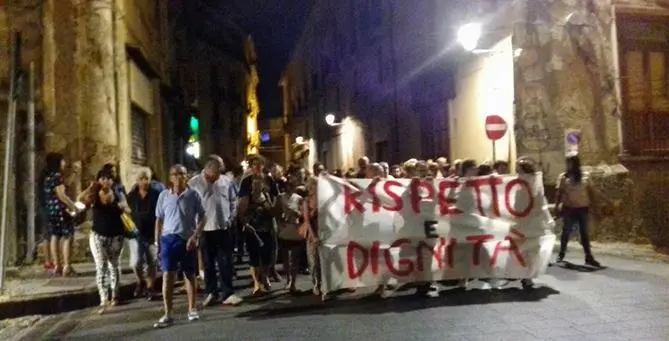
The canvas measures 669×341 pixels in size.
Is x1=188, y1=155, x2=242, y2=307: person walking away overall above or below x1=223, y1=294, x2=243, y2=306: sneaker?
above

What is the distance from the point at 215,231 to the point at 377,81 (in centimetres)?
1568

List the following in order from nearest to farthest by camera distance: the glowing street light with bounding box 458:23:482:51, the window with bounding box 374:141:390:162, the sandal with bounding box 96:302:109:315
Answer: the sandal with bounding box 96:302:109:315, the glowing street light with bounding box 458:23:482:51, the window with bounding box 374:141:390:162

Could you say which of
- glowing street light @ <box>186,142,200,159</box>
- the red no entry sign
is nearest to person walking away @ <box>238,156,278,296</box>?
the red no entry sign

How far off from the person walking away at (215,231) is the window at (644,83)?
9298 mm

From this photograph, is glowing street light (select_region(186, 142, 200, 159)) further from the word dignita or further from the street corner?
the word dignita

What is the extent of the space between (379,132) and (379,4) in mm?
4215

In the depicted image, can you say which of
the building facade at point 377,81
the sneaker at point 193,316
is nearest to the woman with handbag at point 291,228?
the sneaker at point 193,316

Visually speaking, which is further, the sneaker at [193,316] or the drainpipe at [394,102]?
the drainpipe at [394,102]

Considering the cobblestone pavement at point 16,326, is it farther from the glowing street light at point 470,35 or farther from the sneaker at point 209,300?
the glowing street light at point 470,35

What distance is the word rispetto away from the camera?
27.7 feet

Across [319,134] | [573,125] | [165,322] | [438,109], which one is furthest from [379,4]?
[165,322]

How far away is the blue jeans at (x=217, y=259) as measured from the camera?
8.61 metres

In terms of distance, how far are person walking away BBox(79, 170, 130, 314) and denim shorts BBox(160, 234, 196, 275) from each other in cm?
127

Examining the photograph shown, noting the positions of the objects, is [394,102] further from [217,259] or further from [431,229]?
[217,259]
